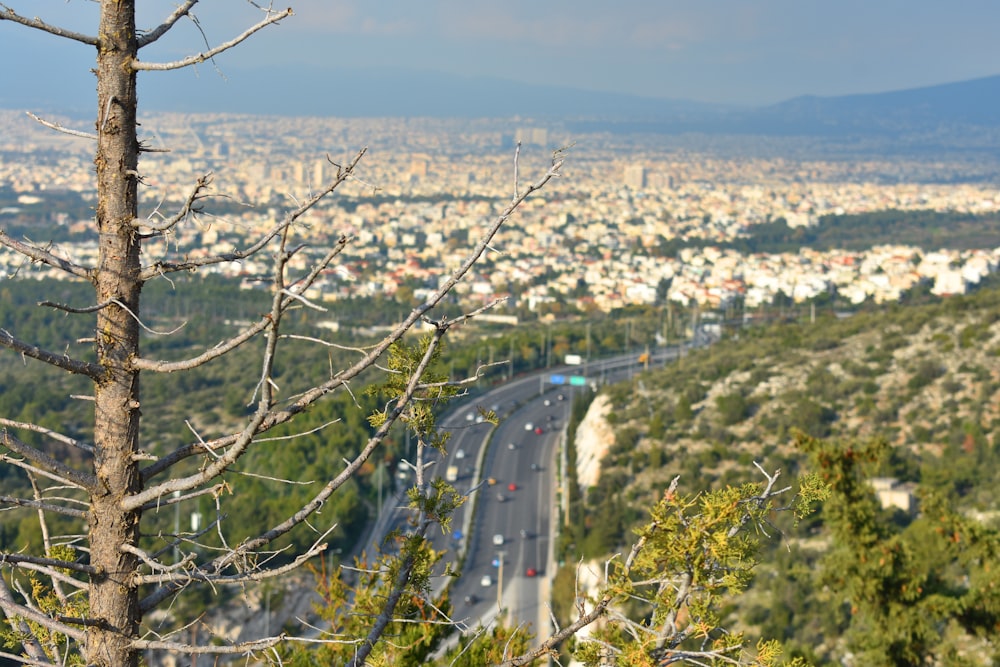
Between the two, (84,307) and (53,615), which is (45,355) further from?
(53,615)

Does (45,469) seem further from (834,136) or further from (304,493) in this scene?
(834,136)

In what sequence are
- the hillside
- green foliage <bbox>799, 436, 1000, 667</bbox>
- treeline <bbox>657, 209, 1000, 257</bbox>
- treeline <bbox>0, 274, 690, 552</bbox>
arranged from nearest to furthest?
green foliage <bbox>799, 436, 1000, 667</bbox> < the hillside < treeline <bbox>0, 274, 690, 552</bbox> < treeline <bbox>657, 209, 1000, 257</bbox>

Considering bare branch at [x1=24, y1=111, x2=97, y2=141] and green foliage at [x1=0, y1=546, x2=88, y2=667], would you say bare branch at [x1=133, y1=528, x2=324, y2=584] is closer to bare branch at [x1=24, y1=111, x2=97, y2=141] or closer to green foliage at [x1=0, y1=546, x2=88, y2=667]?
green foliage at [x1=0, y1=546, x2=88, y2=667]

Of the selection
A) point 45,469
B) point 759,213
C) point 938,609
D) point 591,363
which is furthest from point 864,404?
point 759,213

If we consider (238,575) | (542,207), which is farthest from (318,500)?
(542,207)

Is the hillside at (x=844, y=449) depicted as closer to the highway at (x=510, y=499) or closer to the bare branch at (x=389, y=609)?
the highway at (x=510, y=499)

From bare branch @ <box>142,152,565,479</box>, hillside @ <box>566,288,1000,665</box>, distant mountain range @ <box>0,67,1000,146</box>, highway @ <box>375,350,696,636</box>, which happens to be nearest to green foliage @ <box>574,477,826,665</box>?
bare branch @ <box>142,152,565,479</box>
